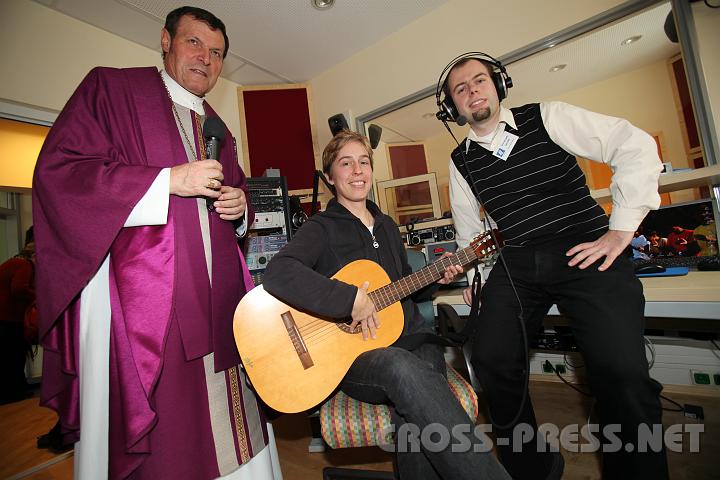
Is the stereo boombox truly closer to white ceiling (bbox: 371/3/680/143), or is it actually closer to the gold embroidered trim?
white ceiling (bbox: 371/3/680/143)

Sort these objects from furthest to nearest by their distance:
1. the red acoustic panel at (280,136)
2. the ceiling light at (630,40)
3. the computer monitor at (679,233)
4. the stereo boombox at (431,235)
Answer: the red acoustic panel at (280,136)
the ceiling light at (630,40)
the stereo boombox at (431,235)
the computer monitor at (679,233)

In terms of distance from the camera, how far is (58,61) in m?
2.23

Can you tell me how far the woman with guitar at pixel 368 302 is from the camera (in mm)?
1003

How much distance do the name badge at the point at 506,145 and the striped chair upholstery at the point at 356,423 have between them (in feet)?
3.47

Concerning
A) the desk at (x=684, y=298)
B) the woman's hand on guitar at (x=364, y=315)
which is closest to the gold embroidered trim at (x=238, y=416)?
the woman's hand on guitar at (x=364, y=315)

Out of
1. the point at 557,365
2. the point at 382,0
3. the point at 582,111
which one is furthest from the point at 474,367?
the point at 382,0

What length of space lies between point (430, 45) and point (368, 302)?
2466 mm

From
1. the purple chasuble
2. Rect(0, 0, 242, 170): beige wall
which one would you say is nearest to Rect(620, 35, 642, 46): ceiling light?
the purple chasuble

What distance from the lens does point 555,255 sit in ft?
4.27

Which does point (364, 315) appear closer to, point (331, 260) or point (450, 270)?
point (331, 260)

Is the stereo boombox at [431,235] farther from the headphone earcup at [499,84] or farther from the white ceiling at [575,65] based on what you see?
the white ceiling at [575,65]

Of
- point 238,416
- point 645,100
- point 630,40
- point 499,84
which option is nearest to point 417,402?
point 238,416

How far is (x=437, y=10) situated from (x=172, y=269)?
294cm

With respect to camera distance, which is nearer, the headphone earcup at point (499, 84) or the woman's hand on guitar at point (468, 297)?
the headphone earcup at point (499, 84)
